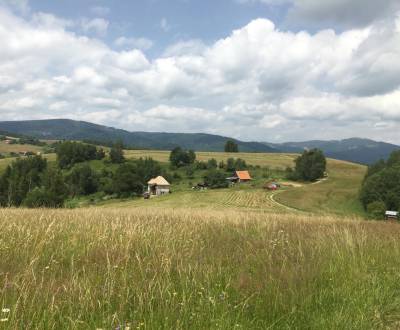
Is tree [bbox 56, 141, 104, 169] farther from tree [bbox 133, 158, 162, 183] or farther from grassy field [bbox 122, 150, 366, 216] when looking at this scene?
grassy field [bbox 122, 150, 366, 216]

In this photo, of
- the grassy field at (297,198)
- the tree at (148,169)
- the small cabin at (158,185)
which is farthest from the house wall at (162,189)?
the grassy field at (297,198)

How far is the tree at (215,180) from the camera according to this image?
430 feet

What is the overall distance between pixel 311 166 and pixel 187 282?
139m

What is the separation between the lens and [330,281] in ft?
17.3

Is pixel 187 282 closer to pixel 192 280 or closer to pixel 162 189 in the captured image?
pixel 192 280

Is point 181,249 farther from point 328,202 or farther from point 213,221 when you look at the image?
point 328,202

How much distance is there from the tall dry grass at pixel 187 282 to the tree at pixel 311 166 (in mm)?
134340

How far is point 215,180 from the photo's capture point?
131 m

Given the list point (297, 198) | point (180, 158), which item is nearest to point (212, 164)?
point (180, 158)

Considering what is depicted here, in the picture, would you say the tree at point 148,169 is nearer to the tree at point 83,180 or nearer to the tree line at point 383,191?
the tree at point 83,180

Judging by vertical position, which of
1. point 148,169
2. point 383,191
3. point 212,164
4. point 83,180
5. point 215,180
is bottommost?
point 83,180

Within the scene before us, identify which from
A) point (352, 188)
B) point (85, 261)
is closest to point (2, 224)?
point (85, 261)

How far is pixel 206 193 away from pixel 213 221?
318 feet

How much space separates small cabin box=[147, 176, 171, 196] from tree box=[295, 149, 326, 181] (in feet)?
146
